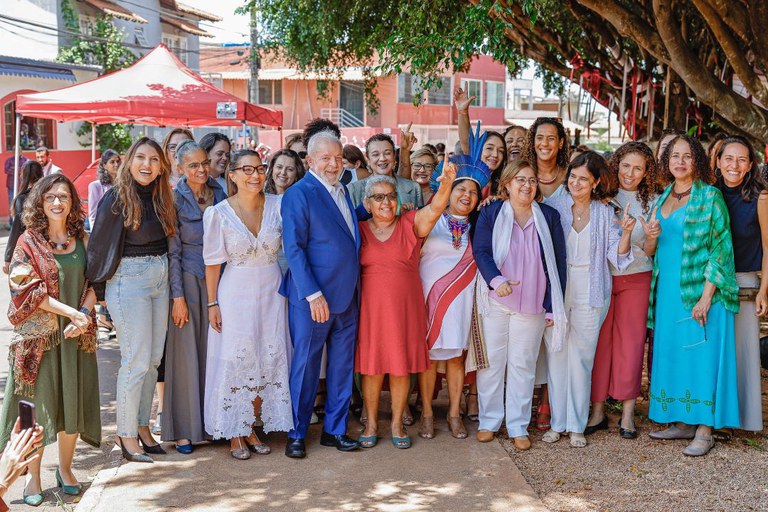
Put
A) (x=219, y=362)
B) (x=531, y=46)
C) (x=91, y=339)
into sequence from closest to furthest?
(x=91, y=339)
(x=219, y=362)
(x=531, y=46)

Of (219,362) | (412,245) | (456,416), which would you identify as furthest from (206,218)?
(456,416)

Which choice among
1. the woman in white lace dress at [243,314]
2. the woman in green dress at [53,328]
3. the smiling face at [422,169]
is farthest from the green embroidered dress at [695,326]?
the woman in green dress at [53,328]

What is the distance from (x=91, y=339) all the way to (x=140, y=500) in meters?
1.02

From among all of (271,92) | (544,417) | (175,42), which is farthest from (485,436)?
(271,92)

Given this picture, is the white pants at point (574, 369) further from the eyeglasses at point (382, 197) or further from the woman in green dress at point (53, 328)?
the woman in green dress at point (53, 328)

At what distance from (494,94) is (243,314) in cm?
4283

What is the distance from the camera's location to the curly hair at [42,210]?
482cm

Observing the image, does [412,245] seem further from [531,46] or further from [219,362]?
[531,46]

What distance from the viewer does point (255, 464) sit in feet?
17.3

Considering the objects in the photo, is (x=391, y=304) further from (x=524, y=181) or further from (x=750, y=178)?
(x=750, y=178)

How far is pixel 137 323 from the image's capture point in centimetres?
513

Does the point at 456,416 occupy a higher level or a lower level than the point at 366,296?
lower

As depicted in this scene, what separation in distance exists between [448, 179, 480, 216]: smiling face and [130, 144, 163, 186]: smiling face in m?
1.97

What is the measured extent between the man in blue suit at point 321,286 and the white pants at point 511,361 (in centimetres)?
94
